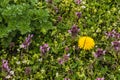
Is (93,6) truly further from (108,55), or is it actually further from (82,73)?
(82,73)

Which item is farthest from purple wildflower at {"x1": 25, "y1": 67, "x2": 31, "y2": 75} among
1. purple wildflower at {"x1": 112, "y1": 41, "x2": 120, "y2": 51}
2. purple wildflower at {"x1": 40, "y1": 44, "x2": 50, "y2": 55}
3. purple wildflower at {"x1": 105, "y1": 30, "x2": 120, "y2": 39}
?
purple wildflower at {"x1": 105, "y1": 30, "x2": 120, "y2": 39}

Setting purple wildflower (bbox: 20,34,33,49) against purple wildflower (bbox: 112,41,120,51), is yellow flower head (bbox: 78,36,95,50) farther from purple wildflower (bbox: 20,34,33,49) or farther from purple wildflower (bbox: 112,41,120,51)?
purple wildflower (bbox: 20,34,33,49)

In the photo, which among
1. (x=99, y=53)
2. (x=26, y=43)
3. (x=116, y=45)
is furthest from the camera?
(x=26, y=43)

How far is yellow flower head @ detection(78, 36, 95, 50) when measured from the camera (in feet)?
15.2

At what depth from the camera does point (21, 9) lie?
472 cm

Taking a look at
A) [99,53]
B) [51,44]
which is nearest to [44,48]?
[51,44]

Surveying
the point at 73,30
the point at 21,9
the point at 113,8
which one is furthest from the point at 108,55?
the point at 21,9

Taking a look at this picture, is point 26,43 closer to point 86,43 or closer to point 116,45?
point 86,43

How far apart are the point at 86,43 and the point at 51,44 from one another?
0.52 m

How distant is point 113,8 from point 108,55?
38.5 inches

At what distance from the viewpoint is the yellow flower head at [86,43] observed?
4637 mm

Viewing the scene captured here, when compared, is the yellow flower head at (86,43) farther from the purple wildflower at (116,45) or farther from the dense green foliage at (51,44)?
the purple wildflower at (116,45)

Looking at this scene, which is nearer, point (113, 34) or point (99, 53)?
point (99, 53)

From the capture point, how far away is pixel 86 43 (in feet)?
15.2
